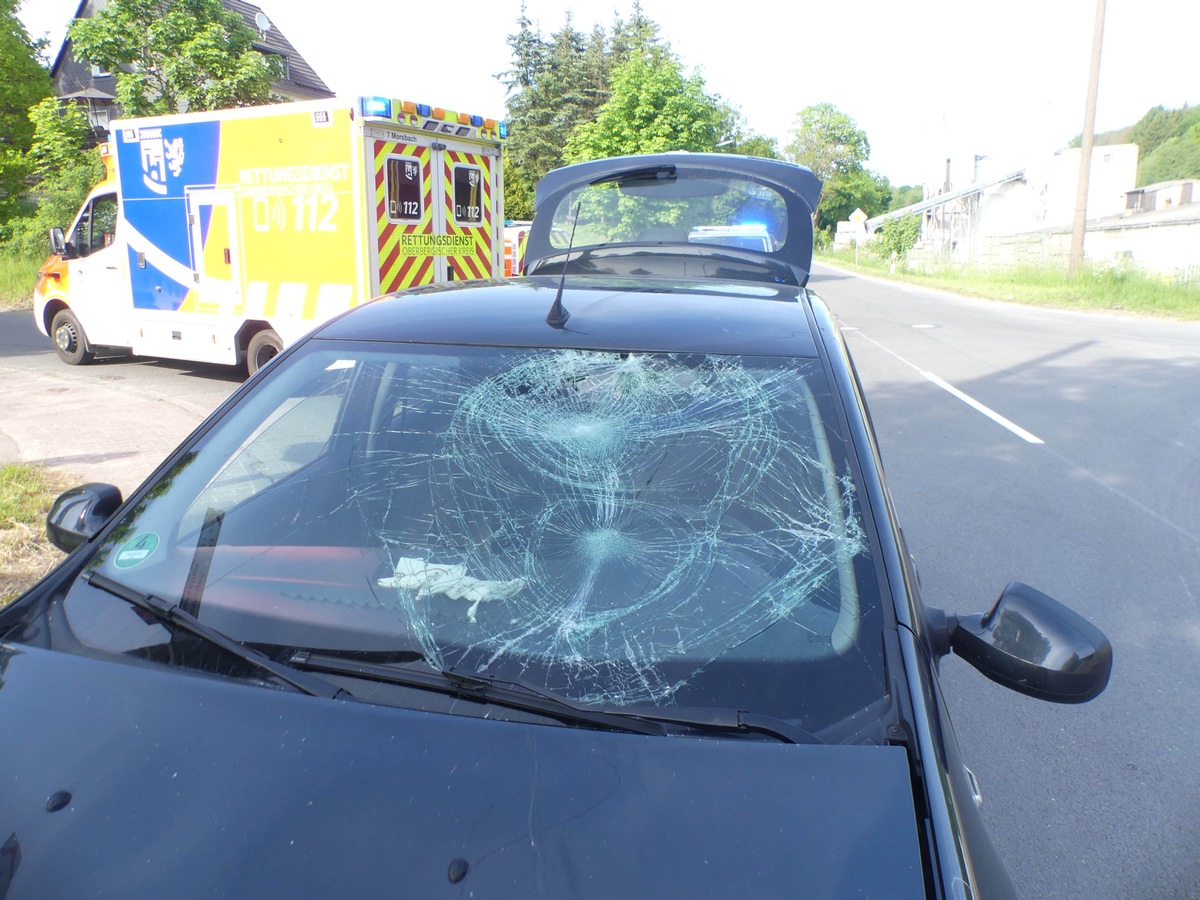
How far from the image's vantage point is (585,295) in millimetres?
2633

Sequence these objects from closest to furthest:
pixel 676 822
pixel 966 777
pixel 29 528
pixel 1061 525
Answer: pixel 676 822, pixel 966 777, pixel 29 528, pixel 1061 525

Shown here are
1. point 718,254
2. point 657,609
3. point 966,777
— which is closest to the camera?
point 966,777

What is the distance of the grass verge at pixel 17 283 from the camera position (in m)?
21.4

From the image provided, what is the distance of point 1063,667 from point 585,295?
1511mm

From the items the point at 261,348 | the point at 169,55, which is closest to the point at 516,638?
the point at 261,348

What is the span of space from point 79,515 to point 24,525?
3.30 meters

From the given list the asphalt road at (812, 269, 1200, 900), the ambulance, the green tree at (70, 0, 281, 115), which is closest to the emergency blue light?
the ambulance

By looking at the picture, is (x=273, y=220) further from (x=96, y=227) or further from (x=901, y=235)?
(x=901, y=235)

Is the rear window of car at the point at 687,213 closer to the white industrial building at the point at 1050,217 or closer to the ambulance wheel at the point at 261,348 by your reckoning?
the ambulance wheel at the point at 261,348

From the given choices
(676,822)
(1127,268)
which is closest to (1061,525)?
(676,822)

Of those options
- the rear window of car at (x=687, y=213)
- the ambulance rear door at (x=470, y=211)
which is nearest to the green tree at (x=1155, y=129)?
the ambulance rear door at (x=470, y=211)

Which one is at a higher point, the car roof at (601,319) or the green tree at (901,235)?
the green tree at (901,235)

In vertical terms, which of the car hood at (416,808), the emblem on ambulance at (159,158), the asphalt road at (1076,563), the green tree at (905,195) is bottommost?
the asphalt road at (1076,563)

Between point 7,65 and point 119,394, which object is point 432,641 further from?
point 7,65
